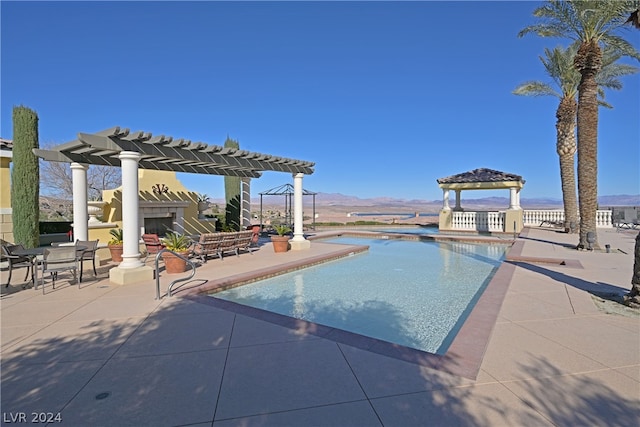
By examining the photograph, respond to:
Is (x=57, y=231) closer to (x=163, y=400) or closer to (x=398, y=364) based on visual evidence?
(x=163, y=400)

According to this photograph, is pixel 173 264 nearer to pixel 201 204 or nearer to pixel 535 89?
pixel 201 204

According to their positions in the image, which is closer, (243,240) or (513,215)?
(243,240)

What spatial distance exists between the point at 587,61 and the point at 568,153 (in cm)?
755

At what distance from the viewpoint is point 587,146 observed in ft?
36.2

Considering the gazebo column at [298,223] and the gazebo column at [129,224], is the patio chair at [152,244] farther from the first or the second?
the gazebo column at [298,223]

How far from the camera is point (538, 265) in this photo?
8.73m

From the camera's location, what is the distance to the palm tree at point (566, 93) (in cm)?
1546

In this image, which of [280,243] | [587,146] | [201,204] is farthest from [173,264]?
[587,146]

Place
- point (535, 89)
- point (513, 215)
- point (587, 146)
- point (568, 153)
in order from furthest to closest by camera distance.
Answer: point (513, 215), point (535, 89), point (568, 153), point (587, 146)

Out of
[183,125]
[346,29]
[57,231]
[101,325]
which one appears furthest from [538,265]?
[183,125]

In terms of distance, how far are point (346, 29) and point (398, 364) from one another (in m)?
17.8

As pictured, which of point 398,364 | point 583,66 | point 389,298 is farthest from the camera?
point 583,66

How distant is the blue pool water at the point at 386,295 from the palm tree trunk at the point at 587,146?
3.82 metres

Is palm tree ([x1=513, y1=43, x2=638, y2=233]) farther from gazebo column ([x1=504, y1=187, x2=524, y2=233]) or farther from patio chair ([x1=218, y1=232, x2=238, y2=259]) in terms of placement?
patio chair ([x1=218, y1=232, x2=238, y2=259])
